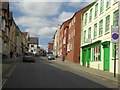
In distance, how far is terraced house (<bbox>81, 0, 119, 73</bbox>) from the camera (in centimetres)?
2881

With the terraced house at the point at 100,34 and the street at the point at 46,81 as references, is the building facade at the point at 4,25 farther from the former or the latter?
the street at the point at 46,81

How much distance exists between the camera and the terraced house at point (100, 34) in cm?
2881

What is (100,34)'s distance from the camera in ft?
110

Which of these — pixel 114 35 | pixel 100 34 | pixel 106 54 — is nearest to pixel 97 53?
pixel 100 34

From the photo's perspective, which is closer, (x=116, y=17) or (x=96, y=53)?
(x=116, y=17)

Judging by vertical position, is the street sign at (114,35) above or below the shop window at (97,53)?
above

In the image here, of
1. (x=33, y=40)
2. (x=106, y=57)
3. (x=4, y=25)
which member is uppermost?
(x=33, y=40)

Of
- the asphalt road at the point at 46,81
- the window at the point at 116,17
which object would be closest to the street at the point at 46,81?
the asphalt road at the point at 46,81

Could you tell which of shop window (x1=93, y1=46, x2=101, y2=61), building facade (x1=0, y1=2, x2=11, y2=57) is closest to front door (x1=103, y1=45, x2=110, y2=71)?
shop window (x1=93, y1=46, x2=101, y2=61)

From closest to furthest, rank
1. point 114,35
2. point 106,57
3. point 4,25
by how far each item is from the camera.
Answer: point 114,35 → point 106,57 → point 4,25

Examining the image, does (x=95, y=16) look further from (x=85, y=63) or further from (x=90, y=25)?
(x=85, y=63)

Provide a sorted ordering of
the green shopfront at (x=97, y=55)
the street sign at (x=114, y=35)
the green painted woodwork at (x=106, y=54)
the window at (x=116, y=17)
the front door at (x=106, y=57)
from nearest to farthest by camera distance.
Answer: the street sign at (x=114, y=35), the window at (x=116, y=17), the green painted woodwork at (x=106, y=54), the front door at (x=106, y=57), the green shopfront at (x=97, y=55)

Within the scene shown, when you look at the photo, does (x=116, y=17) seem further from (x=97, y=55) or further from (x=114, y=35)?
(x=97, y=55)

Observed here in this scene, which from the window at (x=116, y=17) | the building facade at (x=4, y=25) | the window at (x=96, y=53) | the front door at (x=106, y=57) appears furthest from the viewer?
the building facade at (x=4, y=25)
